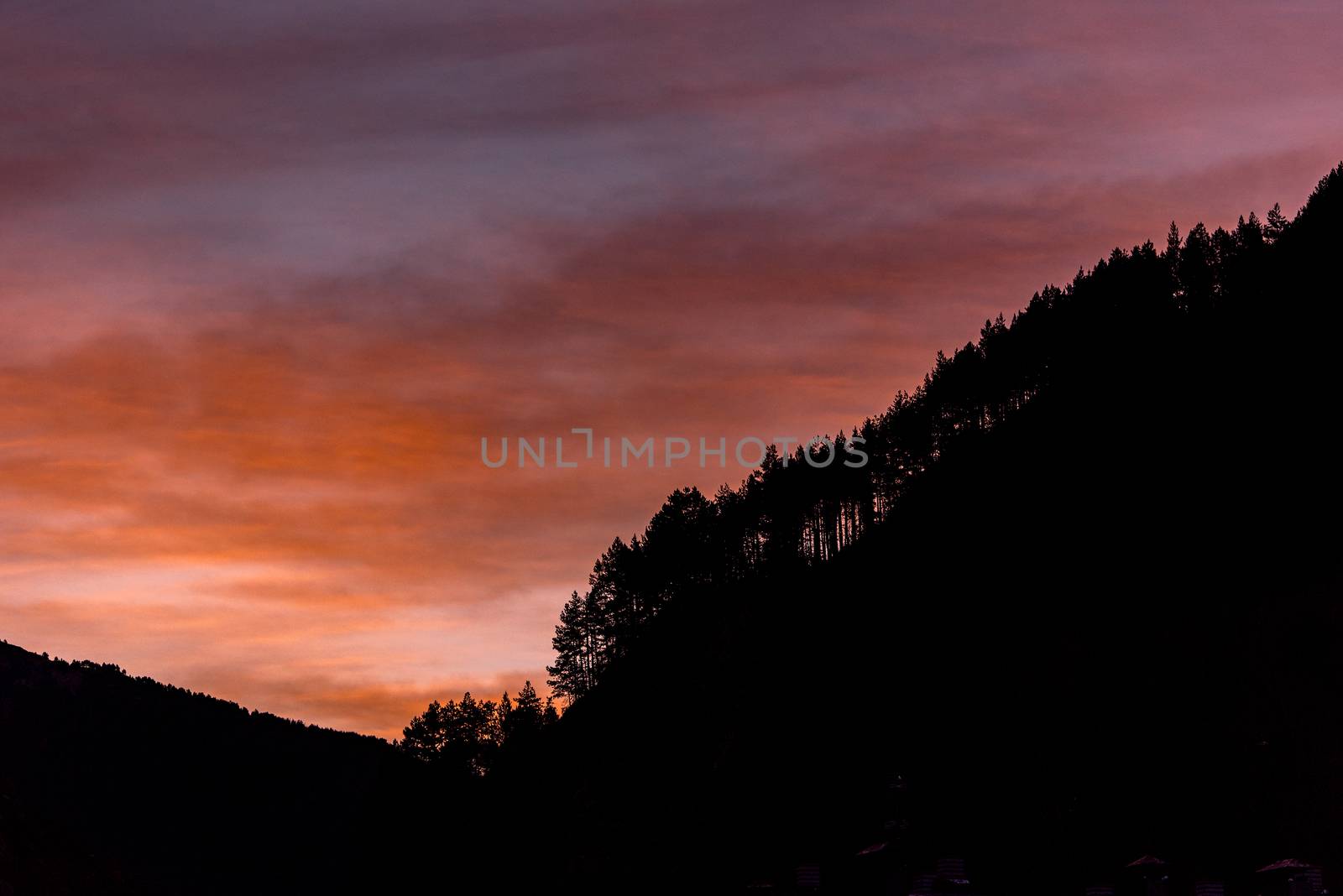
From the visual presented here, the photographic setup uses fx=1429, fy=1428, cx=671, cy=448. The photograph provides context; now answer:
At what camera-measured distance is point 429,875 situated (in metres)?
126

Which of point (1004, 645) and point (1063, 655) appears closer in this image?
point (1063, 655)

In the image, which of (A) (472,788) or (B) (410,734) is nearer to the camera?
(A) (472,788)

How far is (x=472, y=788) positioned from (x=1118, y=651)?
76.7 metres

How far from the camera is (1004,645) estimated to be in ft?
271

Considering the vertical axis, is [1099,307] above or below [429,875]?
above

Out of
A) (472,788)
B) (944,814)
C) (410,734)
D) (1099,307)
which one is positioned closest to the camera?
(944,814)

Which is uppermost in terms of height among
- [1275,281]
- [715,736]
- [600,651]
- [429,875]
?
[1275,281]

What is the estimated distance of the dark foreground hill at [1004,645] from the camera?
66438mm

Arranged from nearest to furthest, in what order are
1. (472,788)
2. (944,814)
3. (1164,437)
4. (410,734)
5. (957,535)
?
(944,814) < (1164,437) < (957,535) < (472,788) < (410,734)

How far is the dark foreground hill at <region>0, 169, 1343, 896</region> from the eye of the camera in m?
66.4

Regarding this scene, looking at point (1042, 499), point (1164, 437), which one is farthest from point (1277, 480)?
point (1042, 499)

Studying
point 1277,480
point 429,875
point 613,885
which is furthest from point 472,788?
point 1277,480

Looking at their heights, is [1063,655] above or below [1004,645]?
below

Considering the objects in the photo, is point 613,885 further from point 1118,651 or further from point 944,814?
point 1118,651
